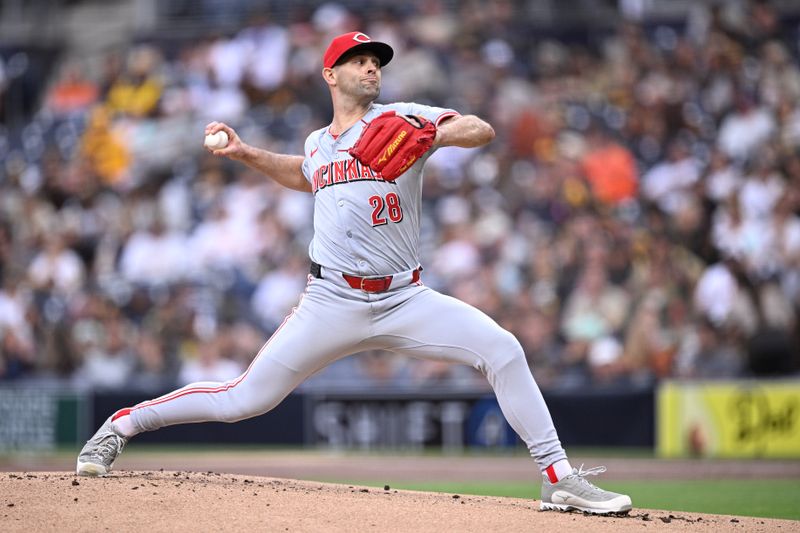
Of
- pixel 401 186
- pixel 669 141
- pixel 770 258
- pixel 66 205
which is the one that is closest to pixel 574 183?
pixel 669 141

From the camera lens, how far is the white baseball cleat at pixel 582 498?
5.17 metres

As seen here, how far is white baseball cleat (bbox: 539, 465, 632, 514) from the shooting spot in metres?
5.17

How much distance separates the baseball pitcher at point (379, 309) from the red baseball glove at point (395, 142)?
10 mm

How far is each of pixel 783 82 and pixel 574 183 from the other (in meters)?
2.60

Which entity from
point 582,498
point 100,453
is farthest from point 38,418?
point 582,498

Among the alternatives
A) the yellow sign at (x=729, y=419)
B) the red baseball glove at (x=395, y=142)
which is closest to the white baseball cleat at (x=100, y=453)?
the red baseball glove at (x=395, y=142)

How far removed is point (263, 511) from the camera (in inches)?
194

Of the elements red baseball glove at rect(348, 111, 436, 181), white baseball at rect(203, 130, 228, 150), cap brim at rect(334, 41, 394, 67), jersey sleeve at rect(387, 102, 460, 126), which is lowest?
red baseball glove at rect(348, 111, 436, 181)

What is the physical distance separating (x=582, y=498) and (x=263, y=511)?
1.38 meters

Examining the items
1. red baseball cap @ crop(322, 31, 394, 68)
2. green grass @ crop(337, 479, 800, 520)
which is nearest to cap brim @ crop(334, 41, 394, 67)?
red baseball cap @ crop(322, 31, 394, 68)

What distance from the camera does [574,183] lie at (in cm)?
1362

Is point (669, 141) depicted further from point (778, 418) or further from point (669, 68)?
point (778, 418)

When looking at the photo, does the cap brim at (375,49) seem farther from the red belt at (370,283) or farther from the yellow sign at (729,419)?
the yellow sign at (729,419)

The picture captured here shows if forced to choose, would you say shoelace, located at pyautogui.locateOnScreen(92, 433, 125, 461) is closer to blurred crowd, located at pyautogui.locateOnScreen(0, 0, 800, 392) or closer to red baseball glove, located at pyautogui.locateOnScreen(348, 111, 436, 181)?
red baseball glove, located at pyautogui.locateOnScreen(348, 111, 436, 181)
